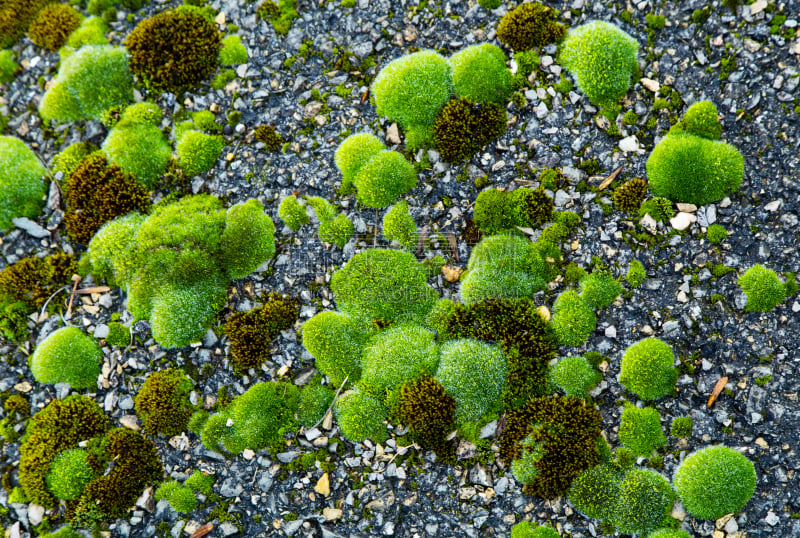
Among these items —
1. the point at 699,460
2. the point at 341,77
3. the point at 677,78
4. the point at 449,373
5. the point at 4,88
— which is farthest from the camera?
the point at 4,88

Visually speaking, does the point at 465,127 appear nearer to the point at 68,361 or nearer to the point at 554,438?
the point at 554,438

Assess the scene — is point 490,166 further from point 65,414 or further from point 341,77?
point 65,414

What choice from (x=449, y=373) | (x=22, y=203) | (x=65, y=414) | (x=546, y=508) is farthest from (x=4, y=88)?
(x=546, y=508)

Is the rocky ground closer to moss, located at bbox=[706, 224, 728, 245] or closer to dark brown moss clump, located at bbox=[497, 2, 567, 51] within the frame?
moss, located at bbox=[706, 224, 728, 245]

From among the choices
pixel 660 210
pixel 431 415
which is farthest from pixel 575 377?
pixel 660 210

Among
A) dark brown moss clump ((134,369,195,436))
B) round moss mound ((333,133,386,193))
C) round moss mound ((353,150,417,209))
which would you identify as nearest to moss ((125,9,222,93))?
round moss mound ((333,133,386,193))

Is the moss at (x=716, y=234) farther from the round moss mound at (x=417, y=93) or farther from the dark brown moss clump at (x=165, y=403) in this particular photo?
the dark brown moss clump at (x=165, y=403)
